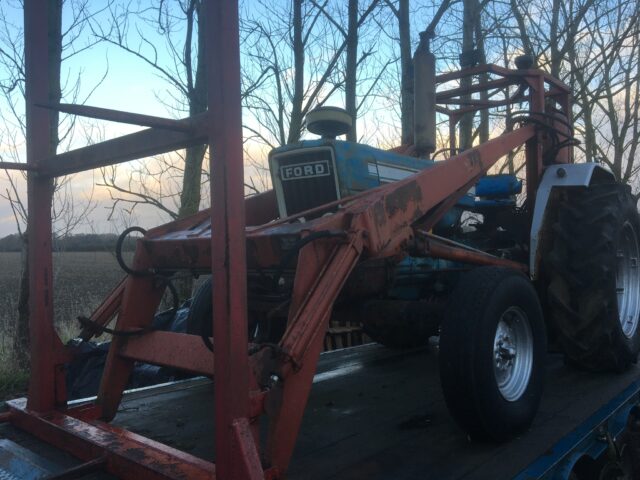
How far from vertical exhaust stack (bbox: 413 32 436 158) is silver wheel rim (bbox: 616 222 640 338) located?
5.21ft

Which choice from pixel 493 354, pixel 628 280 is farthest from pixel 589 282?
pixel 493 354

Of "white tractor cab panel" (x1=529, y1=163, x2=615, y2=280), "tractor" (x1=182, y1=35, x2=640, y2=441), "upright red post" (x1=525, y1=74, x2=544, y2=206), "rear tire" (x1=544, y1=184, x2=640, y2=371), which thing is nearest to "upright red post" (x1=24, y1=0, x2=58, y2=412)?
"tractor" (x1=182, y1=35, x2=640, y2=441)

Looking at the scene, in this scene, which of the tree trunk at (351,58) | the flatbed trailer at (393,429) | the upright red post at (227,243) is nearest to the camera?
the upright red post at (227,243)

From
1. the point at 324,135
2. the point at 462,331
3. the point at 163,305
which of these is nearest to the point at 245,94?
the point at 163,305

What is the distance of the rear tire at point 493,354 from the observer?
2.76 meters

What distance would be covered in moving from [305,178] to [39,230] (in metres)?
1.44

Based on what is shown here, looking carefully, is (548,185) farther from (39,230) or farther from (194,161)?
(194,161)

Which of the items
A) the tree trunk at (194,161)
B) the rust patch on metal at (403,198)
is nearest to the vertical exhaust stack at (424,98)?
the rust patch on metal at (403,198)

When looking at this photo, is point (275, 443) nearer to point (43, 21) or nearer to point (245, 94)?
point (43, 21)

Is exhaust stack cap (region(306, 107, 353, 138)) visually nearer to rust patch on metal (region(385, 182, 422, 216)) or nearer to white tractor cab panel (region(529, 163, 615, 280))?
rust patch on metal (region(385, 182, 422, 216))

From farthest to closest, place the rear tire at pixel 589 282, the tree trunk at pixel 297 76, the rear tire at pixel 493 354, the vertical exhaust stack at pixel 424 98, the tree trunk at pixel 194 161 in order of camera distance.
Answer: the tree trunk at pixel 297 76 → the tree trunk at pixel 194 161 → the vertical exhaust stack at pixel 424 98 → the rear tire at pixel 589 282 → the rear tire at pixel 493 354

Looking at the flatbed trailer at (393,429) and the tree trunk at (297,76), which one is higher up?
the tree trunk at (297,76)

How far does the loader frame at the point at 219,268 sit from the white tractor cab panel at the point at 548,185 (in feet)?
1.76

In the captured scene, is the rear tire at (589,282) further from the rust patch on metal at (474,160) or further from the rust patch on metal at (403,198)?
the rust patch on metal at (403,198)
